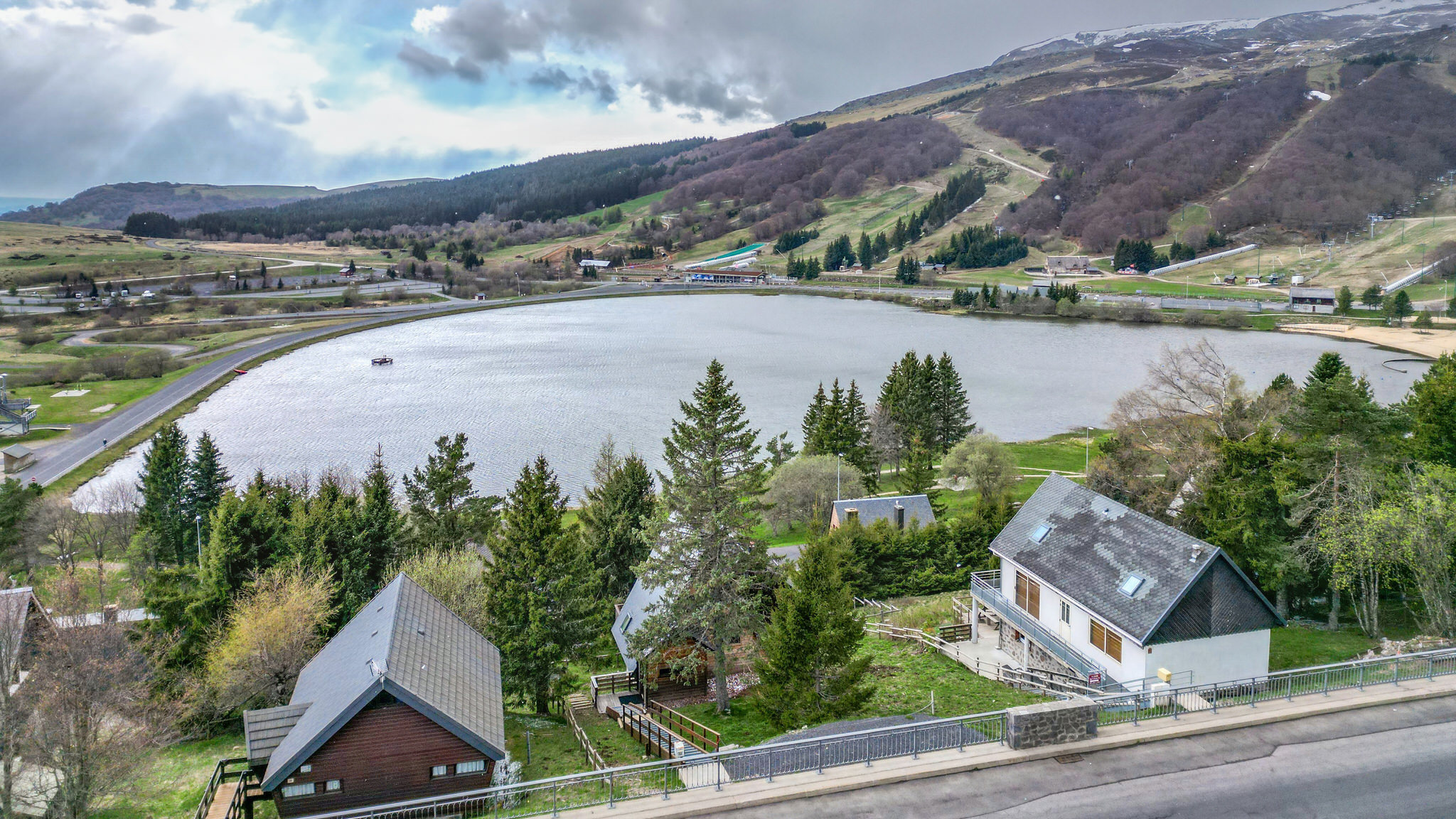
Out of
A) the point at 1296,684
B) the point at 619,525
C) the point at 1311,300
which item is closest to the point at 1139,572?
the point at 1296,684

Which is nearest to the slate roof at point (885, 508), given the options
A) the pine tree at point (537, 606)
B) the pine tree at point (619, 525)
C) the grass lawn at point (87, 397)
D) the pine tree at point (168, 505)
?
the pine tree at point (619, 525)

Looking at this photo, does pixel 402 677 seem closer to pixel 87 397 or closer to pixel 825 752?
pixel 825 752

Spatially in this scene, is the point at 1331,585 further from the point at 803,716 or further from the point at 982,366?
the point at 982,366

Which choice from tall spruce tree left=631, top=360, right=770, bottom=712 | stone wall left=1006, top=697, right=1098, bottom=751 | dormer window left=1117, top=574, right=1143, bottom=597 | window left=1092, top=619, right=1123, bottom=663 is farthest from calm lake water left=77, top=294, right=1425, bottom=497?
stone wall left=1006, top=697, right=1098, bottom=751

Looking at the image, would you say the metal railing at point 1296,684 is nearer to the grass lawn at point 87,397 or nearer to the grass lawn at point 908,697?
the grass lawn at point 908,697

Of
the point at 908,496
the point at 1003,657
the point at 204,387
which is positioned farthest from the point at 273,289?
the point at 1003,657
